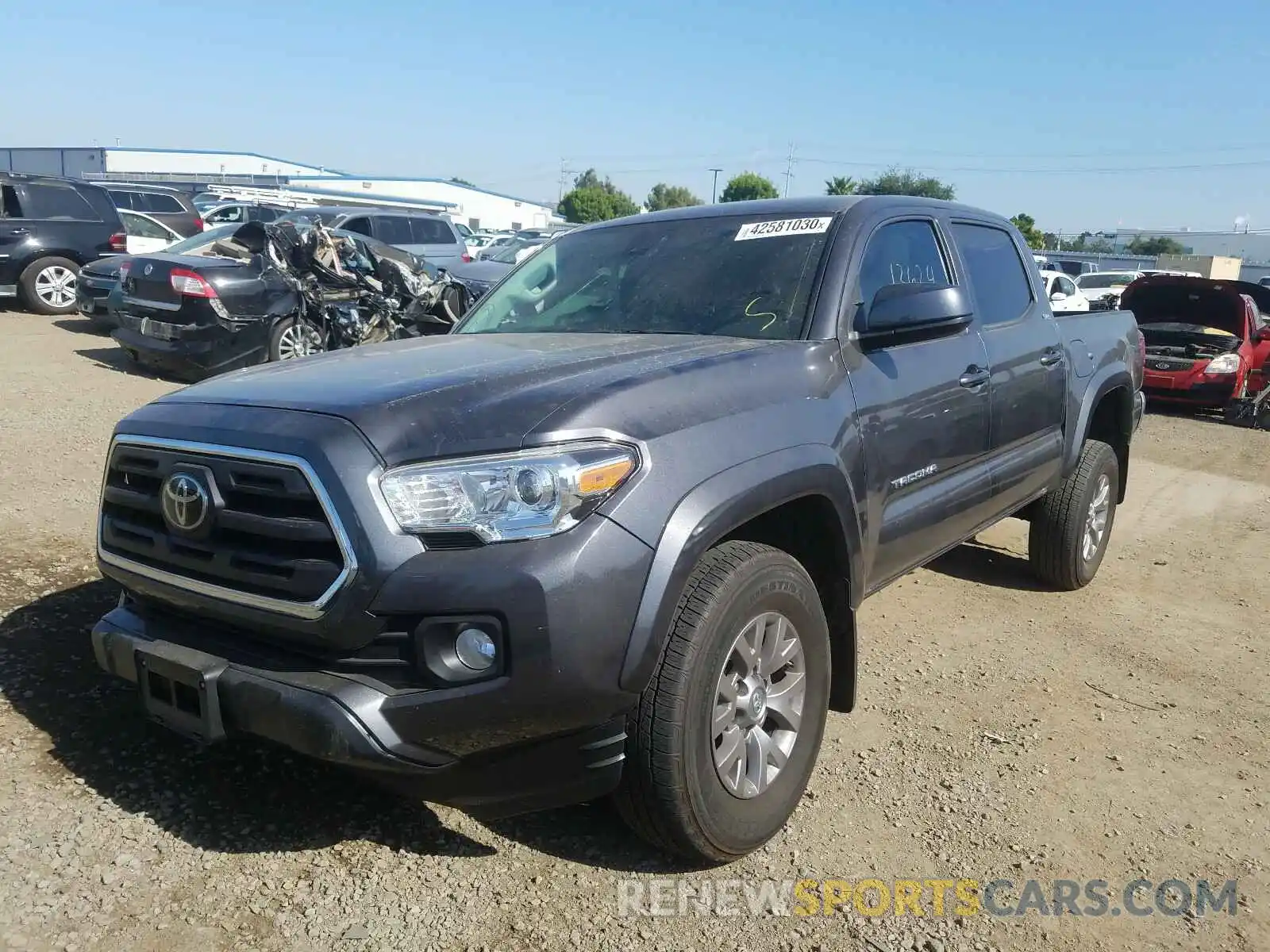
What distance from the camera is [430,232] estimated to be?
17.0 m

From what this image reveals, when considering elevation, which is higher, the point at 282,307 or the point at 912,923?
the point at 282,307

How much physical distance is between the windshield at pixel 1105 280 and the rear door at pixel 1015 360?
24.2 metres

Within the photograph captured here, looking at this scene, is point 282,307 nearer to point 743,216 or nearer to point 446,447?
point 743,216

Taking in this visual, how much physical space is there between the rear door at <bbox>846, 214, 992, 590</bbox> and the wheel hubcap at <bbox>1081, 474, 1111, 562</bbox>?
1.48 m

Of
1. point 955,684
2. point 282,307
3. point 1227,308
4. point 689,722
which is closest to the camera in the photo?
point 689,722

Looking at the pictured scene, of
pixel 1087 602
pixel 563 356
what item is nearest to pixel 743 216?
pixel 563 356

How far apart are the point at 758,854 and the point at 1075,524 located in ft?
10.0

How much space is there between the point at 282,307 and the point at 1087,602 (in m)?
7.47

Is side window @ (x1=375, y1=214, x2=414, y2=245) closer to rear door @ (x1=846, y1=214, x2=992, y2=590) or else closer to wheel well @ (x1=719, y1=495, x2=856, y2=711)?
rear door @ (x1=846, y1=214, x2=992, y2=590)

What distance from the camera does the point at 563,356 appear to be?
3.04 meters

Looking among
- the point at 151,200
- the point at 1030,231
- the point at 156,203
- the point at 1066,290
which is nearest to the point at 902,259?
the point at 1066,290

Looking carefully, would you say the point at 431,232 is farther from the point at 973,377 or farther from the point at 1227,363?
the point at 973,377

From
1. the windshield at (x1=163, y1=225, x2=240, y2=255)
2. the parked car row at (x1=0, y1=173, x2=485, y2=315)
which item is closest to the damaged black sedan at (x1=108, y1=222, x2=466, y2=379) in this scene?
the windshield at (x1=163, y1=225, x2=240, y2=255)

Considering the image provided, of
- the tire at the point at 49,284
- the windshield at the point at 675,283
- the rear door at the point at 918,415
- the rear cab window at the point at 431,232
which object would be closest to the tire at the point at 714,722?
the rear door at the point at 918,415
